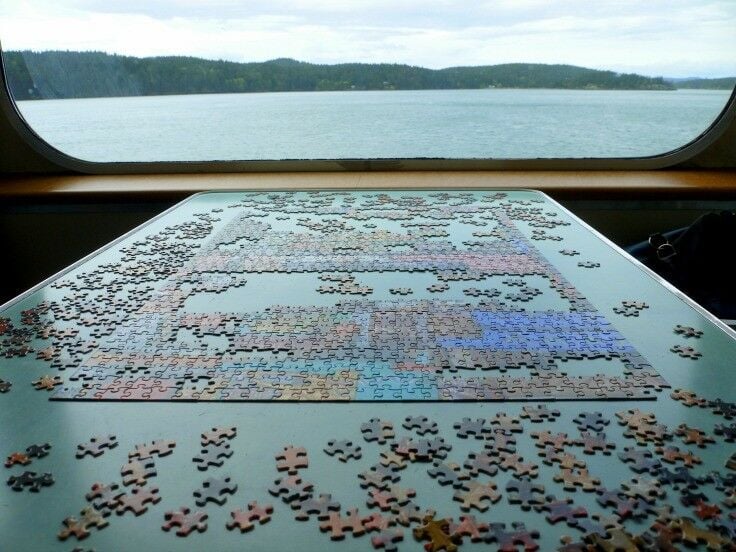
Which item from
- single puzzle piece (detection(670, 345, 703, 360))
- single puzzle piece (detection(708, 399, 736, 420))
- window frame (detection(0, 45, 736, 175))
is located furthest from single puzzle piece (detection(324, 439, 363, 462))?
window frame (detection(0, 45, 736, 175))

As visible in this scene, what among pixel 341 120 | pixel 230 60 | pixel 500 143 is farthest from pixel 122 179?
pixel 500 143

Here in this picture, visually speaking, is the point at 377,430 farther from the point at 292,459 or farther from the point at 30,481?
the point at 30,481

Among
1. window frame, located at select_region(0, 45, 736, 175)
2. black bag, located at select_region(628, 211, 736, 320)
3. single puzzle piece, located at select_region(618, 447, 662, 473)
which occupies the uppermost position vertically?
single puzzle piece, located at select_region(618, 447, 662, 473)

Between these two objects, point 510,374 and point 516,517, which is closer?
point 516,517

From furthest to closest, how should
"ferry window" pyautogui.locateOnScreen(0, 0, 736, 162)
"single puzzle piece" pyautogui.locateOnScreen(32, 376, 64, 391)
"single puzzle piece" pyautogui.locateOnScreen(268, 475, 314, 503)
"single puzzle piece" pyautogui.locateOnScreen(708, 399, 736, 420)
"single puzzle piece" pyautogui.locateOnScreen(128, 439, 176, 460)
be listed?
"ferry window" pyautogui.locateOnScreen(0, 0, 736, 162)
"single puzzle piece" pyautogui.locateOnScreen(32, 376, 64, 391)
"single puzzle piece" pyautogui.locateOnScreen(708, 399, 736, 420)
"single puzzle piece" pyautogui.locateOnScreen(128, 439, 176, 460)
"single puzzle piece" pyautogui.locateOnScreen(268, 475, 314, 503)

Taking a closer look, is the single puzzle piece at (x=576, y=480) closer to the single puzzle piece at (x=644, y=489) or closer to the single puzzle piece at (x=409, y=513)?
the single puzzle piece at (x=644, y=489)

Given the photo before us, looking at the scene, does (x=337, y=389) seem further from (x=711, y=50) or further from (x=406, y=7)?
(x=711, y=50)

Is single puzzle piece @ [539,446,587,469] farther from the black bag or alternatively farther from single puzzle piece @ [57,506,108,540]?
the black bag
